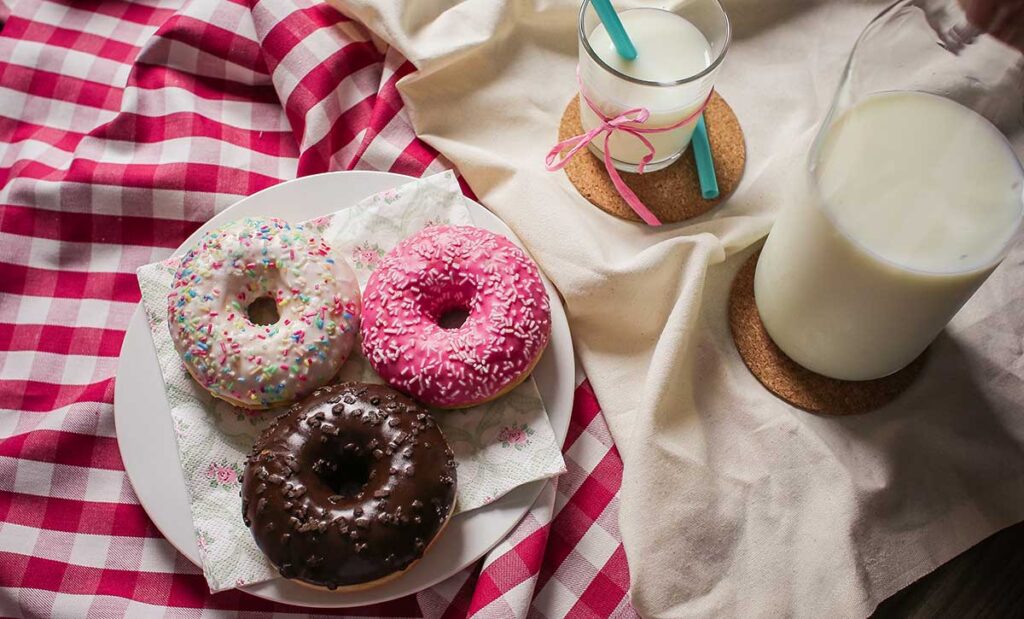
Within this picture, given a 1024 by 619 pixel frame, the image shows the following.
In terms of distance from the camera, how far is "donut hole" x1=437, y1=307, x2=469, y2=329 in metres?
1.39

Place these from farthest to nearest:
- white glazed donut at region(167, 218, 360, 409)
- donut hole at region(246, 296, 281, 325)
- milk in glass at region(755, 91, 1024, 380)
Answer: donut hole at region(246, 296, 281, 325) → white glazed donut at region(167, 218, 360, 409) → milk in glass at region(755, 91, 1024, 380)

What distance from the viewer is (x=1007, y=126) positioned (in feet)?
3.49

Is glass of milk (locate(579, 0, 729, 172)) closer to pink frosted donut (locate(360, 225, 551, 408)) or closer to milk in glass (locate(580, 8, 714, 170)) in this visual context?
milk in glass (locate(580, 8, 714, 170))

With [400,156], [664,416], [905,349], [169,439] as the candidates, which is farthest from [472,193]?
[905,349]

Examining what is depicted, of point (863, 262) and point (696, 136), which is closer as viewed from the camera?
point (863, 262)

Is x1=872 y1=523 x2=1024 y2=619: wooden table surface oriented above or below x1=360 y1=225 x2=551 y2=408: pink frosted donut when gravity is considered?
below

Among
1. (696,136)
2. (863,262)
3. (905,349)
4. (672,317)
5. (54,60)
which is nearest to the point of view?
(863,262)

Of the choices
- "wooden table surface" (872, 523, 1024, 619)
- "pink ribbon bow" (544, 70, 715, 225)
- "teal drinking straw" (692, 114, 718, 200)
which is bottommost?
"wooden table surface" (872, 523, 1024, 619)

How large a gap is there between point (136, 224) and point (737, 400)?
3.47 feet

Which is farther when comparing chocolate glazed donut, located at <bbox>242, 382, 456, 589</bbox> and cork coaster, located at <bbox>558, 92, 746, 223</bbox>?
cork coaster, located at <bbox>558, 92, 746, 223</bbox>

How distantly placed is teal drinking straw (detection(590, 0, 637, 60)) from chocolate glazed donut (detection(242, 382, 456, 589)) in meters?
0.63

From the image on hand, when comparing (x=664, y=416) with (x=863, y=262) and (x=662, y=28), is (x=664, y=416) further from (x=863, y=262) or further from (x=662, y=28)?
(x=662, y=28)

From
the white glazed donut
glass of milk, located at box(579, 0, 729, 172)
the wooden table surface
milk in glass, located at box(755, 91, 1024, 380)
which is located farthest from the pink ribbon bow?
the wooden table surface

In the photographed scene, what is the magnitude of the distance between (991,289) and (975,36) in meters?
0.43
